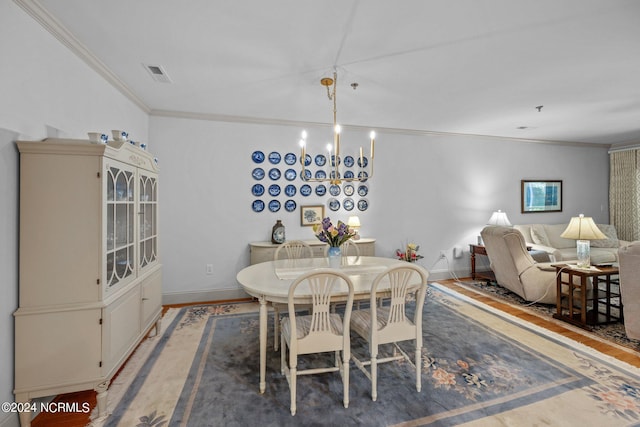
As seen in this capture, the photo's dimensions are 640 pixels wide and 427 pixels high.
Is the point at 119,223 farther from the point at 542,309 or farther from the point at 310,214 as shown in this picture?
the point at 542,309

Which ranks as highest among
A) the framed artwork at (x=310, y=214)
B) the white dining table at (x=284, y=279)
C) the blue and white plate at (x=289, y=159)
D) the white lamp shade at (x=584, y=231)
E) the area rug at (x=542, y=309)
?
the blue and white plate at (x=289, y=159)

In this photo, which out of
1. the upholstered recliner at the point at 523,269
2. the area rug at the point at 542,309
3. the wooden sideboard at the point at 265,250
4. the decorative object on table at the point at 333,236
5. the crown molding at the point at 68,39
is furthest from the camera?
the wooden sideboard at the point at 265,250

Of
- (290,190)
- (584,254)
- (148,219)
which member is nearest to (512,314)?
(584,254)

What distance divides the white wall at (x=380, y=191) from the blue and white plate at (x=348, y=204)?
98 mm

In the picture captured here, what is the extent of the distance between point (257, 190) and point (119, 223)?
2069mm

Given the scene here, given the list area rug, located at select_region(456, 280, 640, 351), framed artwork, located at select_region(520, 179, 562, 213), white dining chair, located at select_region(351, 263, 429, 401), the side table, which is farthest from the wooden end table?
framed artwork, located at select_region(520, 179, 562, 213)

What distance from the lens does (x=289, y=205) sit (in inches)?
167

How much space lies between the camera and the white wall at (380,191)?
3842mm

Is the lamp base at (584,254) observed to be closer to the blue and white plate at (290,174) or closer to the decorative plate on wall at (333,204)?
the decorative plate on wall at (333,204)

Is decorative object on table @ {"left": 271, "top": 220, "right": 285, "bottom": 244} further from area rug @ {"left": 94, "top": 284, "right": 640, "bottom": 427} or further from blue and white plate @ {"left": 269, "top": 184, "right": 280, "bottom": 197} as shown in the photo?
area rug @ {"left": 94, "top": 284, "right": 640, "bottom": 427}

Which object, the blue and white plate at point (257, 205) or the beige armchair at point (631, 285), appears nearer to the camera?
the beige armchair at point (631, 285)

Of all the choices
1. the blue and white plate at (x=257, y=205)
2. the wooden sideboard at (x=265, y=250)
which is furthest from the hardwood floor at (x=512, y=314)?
the blue and white plate at (x=257, y=205)

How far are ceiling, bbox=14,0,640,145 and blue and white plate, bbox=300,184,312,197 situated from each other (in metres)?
0.99

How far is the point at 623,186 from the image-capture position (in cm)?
573
